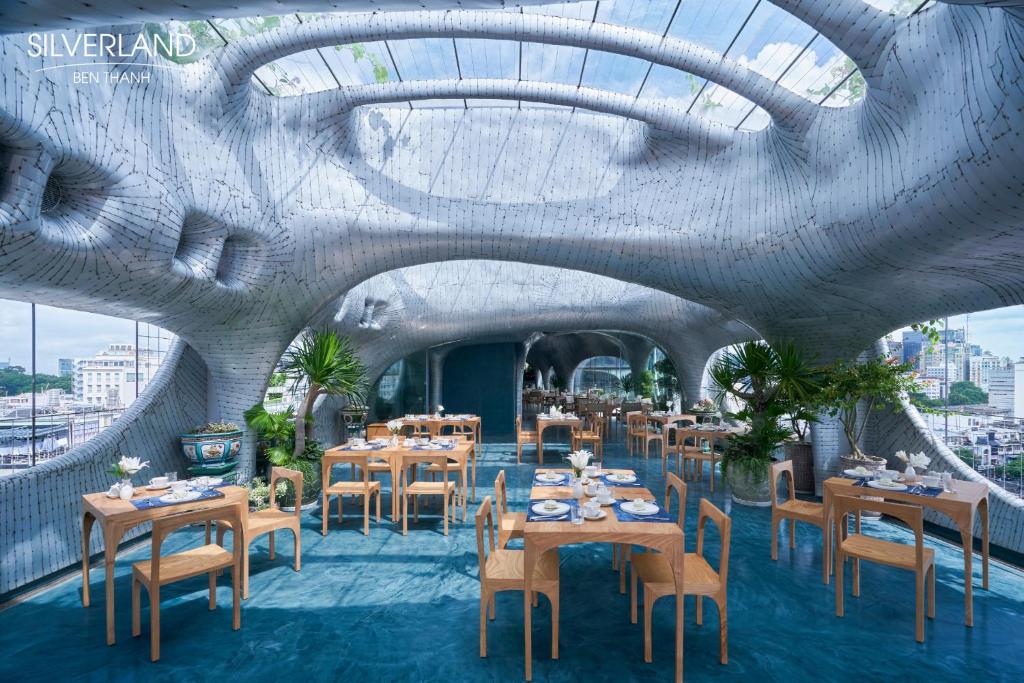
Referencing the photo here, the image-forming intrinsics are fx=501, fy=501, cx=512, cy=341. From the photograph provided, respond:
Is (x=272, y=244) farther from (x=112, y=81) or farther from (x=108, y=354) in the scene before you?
(x=108, y=354)

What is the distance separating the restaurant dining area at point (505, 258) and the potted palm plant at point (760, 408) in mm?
78

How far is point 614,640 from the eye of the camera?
3.44m

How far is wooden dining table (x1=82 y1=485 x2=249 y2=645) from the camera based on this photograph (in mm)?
3410

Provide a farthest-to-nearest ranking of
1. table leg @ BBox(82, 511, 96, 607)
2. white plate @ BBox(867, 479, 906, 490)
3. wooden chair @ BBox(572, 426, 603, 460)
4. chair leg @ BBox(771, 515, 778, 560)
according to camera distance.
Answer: wooden chair @ BBox(572, 426, 603, 460), chair leg @ BBox(771, 515, 778, 560), white plate @ BBox(867, 479, 906, 490), table leg @ BBox(82, 511, 96, 607)

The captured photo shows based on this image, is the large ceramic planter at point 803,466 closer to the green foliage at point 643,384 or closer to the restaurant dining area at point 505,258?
the restaurant dining area at point 505,258

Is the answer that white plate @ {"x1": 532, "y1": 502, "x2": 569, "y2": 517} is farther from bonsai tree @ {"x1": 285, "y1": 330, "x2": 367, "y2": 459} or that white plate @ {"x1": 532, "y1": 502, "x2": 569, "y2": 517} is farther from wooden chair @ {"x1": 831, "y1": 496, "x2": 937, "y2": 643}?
bonsai tree @ {"x1": 285, "y1": 330, "x2": 367, "y2": 459}

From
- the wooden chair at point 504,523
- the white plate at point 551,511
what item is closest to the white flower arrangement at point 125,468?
the wooden chair at point 504,523

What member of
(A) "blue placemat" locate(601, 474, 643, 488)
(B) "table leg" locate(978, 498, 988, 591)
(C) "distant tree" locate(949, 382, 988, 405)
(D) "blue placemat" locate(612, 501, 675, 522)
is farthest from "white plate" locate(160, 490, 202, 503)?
(C) "distant tree" locate(949, 382, 988, 405)

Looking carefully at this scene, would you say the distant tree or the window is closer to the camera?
the window

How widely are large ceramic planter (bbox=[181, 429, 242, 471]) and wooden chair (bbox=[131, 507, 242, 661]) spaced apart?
9.29ft

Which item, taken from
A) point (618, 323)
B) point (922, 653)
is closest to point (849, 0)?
point (922, 653)

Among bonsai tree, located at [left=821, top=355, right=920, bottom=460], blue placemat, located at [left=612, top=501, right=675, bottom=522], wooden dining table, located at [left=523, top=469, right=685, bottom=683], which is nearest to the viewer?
wooden dining table, located at [left=523, top=469, right=685, bottom=683]

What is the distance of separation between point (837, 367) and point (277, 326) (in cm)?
736

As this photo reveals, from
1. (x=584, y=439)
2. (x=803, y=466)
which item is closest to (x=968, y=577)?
(x=803, y=466)
